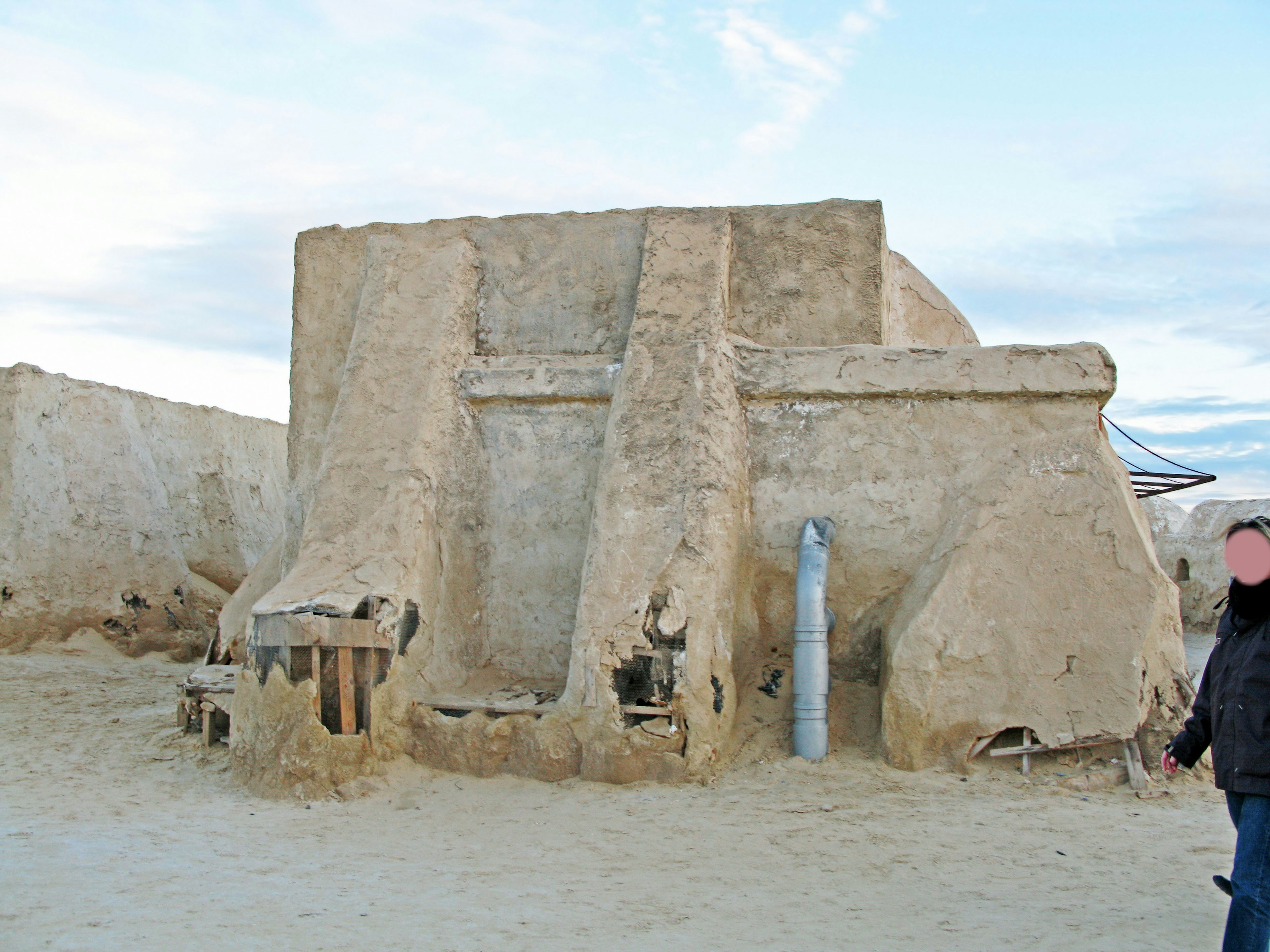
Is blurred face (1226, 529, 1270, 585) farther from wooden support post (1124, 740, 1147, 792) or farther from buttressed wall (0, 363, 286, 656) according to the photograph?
buttressed wall (0, 363, 286, 656)

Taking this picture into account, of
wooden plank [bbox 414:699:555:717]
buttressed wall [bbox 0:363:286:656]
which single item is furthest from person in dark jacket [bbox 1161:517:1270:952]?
buttressed wall [bbox 0:363:286:656]

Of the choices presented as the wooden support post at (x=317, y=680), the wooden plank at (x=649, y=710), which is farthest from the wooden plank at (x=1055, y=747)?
the wooden support post at (x=317, y=680)

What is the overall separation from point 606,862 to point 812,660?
5.85 feet

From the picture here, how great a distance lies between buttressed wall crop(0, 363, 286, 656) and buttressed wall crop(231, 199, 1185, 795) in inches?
147

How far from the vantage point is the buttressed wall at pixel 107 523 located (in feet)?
30.0

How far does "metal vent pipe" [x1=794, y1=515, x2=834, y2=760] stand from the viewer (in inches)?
215

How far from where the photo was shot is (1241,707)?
9.44 ft

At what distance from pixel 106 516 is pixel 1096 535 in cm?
851

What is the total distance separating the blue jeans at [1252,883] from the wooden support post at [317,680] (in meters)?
3.89

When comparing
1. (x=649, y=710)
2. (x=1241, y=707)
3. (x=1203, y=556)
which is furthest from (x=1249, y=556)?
(x=1203, y=556)

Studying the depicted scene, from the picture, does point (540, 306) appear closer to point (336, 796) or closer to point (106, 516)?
point (336, 796)

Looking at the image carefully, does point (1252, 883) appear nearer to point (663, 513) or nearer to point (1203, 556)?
point (663, 513)

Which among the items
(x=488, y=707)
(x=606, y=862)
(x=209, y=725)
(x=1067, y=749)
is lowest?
(x=606, y=862)

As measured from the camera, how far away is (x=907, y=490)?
232 inches
